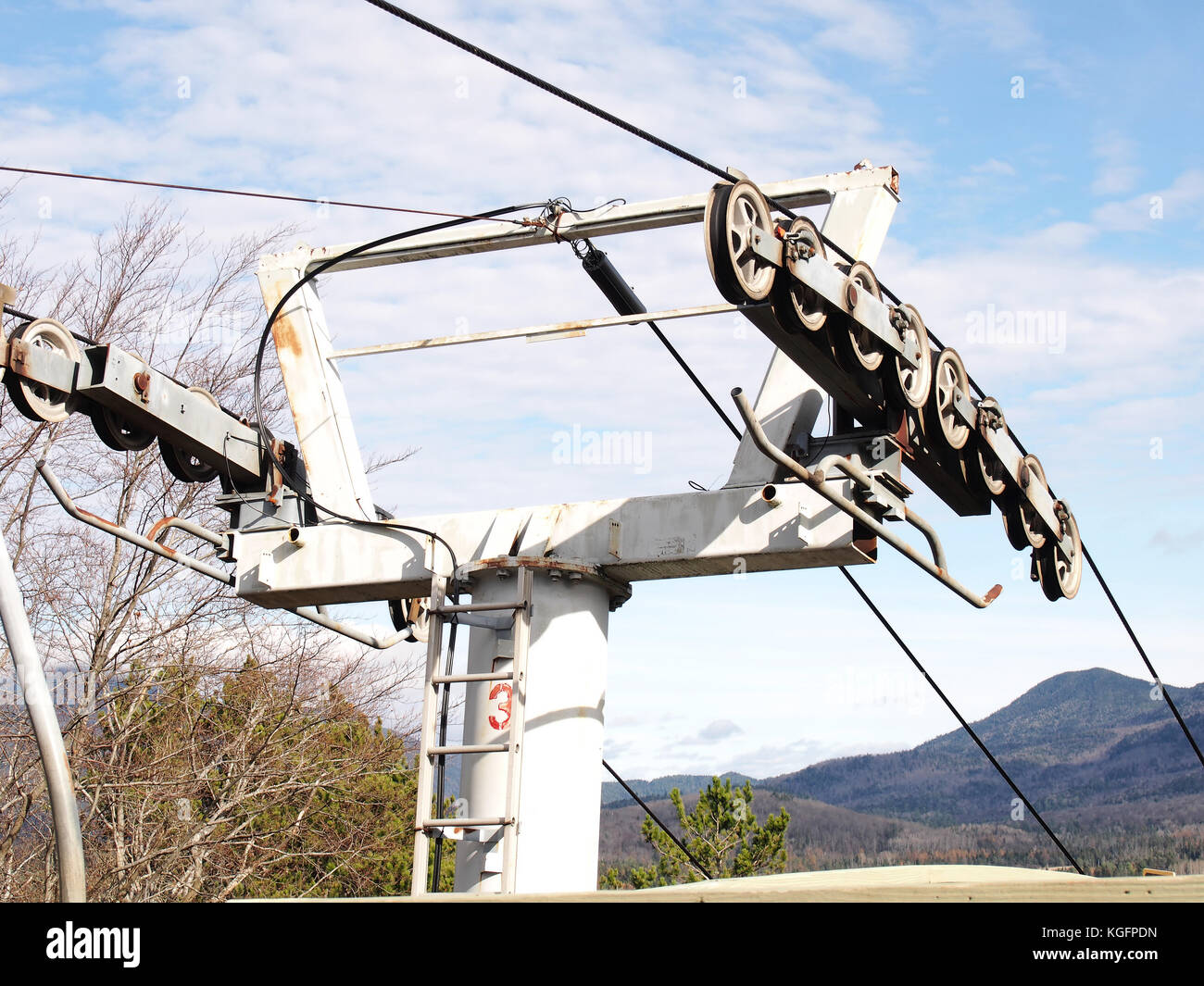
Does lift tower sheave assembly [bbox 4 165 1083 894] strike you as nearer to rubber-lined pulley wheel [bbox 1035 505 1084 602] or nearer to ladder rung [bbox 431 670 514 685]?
ladder rung [bbox 431 670 514 685]

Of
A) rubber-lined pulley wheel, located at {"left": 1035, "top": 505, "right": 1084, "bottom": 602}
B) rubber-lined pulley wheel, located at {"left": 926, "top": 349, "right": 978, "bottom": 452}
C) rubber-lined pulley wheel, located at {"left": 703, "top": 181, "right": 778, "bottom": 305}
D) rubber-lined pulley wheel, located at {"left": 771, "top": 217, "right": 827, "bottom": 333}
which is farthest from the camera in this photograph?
rubber-lined pulley wheel, located at {"left": 1035, "top": 505, "right": 1084, "bottom": 602}

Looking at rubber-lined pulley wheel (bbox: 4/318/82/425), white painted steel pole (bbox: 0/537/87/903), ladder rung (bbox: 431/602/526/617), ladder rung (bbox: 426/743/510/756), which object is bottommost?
white painted steel pole (bbox: 0/537/87/903)

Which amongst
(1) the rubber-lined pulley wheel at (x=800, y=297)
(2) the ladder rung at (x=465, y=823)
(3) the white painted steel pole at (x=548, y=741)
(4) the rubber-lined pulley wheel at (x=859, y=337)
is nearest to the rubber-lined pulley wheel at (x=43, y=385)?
(3) the white painted steel pole at (x=548, y=741)

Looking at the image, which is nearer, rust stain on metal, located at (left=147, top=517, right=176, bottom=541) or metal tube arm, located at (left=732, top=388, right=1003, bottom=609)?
metal tube arm, located at (left=732, top=388, right=1003, bottom=609)

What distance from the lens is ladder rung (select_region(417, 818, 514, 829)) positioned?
7.82 meters

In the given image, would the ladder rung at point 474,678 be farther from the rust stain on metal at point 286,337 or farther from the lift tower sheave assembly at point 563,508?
the rust stain on metal at point 286,337

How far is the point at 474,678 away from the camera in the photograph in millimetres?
7965

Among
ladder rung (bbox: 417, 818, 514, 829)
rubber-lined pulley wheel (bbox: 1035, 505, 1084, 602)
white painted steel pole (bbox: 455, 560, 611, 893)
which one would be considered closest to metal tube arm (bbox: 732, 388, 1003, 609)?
white painted steel pole (bbox: 455, 560, 611, 893)

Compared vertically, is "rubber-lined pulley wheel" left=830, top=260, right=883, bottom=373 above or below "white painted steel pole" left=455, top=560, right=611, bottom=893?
above

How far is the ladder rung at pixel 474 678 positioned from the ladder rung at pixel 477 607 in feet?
1.22

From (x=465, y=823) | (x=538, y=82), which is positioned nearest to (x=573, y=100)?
(x=538, y=82)

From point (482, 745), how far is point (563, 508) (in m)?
1.57

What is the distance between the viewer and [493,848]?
26.1 ft

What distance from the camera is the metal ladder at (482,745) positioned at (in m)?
7.79
